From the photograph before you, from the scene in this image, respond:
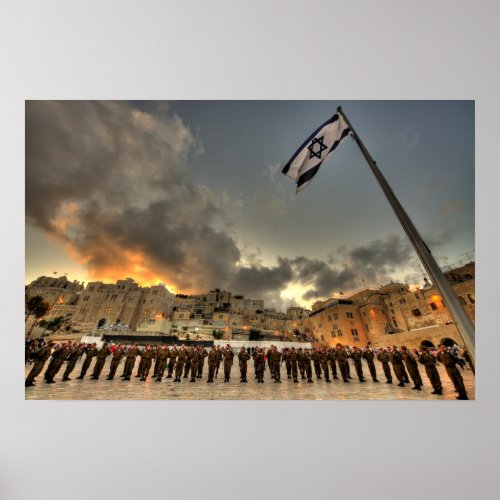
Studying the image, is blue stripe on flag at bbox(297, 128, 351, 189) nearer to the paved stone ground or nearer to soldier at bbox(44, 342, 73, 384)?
the paved stone ground

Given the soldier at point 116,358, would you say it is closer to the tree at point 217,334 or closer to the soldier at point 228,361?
the tree at point 217,334

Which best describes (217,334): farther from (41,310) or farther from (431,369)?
(431,369)

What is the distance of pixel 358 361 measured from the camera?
17.7 feet

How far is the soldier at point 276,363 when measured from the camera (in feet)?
17.1

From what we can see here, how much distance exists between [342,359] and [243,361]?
6.27 feet

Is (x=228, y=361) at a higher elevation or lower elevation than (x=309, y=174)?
lower

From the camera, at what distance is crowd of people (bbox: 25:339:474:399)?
4980 millimetres

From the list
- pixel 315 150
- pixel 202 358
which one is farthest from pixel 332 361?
pixel 315 150

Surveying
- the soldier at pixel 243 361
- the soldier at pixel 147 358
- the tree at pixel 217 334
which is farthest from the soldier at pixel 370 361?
the soldier at pixel 147 358

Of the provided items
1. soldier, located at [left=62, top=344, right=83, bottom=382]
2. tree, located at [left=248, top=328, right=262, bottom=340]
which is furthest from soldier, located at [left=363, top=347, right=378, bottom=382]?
soldier, located at [left=62, top=344, right=83, bottom=382]

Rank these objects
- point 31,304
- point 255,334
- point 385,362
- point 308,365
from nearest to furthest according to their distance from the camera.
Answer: point 31,304
point 385,362
point 308,365
point 255,334

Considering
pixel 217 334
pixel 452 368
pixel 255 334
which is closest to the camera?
pixel 452 368

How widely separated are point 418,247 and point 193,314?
3967 millimetres

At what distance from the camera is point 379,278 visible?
18.3ft
